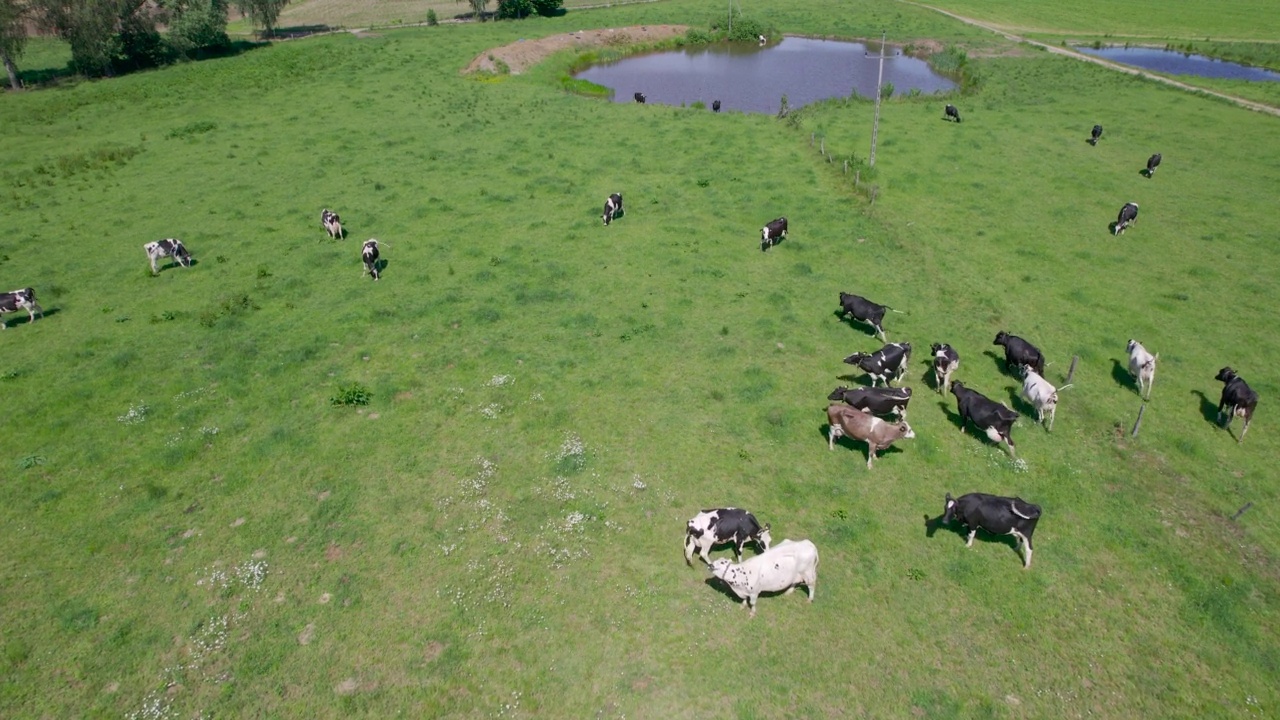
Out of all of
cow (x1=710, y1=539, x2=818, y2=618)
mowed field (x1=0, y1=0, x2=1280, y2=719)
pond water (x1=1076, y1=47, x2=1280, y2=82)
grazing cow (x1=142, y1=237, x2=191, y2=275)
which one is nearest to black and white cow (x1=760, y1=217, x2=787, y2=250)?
mowed field (x1=0, y1=0, x2=1280, y2=719)

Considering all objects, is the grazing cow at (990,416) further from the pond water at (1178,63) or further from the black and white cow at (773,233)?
the pond water at (1178,63)

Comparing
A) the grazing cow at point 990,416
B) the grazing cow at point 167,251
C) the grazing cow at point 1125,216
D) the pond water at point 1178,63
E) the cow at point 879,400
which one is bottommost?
the grazing cow at point 990,416

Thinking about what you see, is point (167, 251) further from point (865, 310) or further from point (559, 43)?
point (559, 43)

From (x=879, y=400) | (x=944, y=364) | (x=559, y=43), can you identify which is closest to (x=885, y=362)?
(x=944, y=364)

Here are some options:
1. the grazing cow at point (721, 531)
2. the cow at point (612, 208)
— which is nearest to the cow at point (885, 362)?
the grazing cow at point (721, 531)

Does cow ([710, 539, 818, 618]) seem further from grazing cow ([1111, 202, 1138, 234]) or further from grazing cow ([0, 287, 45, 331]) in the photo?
grazing cow ([1111, 202, 1138, 234])

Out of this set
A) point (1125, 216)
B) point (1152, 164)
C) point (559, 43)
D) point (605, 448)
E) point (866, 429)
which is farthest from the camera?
point (559, 43)
